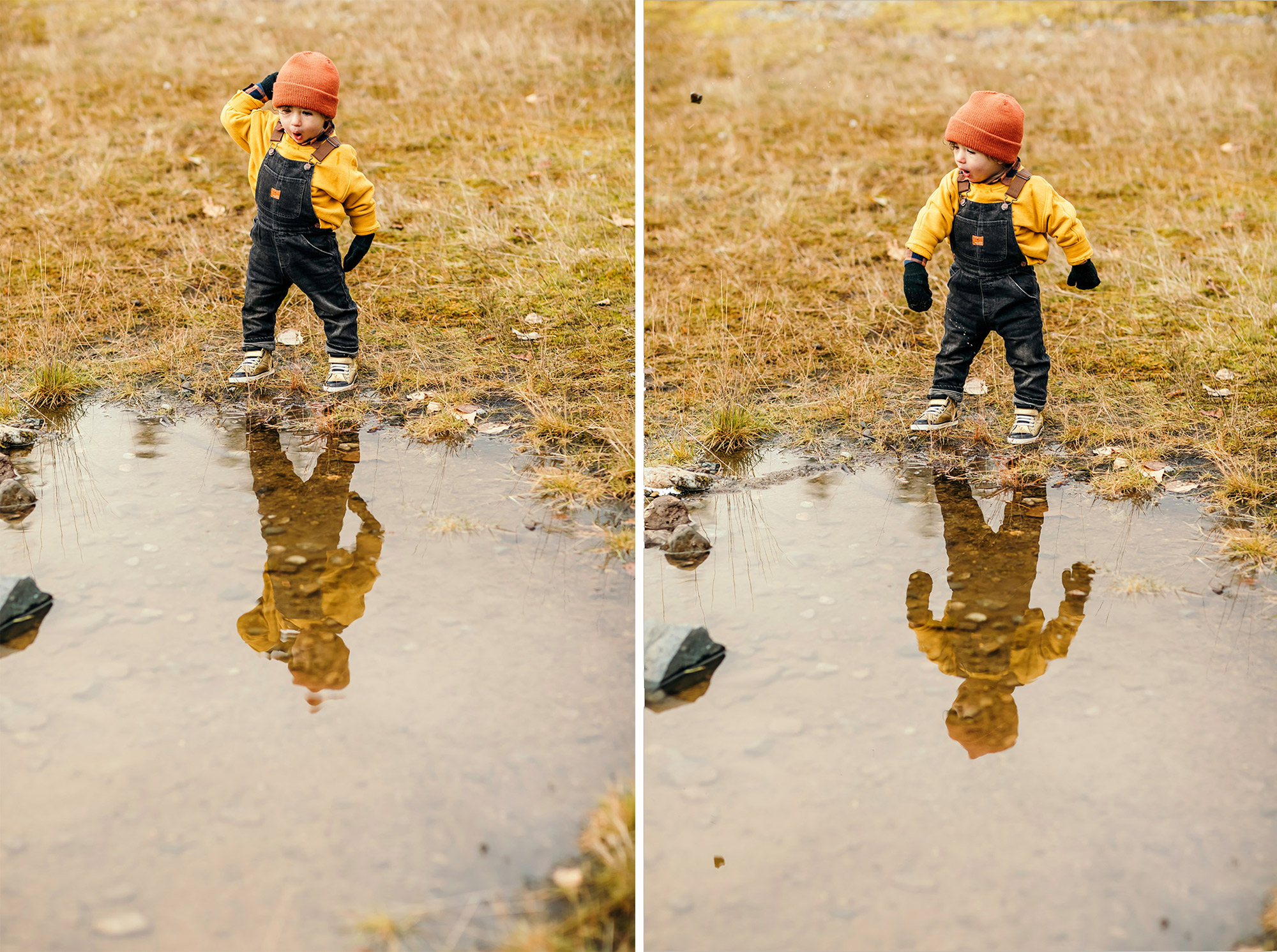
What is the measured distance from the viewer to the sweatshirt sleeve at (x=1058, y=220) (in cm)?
413

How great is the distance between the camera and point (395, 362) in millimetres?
4871

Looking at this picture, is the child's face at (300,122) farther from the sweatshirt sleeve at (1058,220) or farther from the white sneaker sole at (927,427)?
the sweatshirt sleeve at (1058,220)

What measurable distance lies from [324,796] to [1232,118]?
10130 mm

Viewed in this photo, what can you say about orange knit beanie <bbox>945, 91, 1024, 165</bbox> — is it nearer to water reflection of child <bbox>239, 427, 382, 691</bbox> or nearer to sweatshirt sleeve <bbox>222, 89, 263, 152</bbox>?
water reflection of child <bbox>239, 427, 382, 691</bbox>

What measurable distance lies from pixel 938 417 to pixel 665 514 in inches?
59.7

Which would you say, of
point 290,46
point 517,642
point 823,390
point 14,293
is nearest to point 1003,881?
point 517,642

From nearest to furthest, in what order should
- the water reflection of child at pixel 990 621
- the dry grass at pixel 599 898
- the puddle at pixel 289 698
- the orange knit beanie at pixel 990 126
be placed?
1. the dry grass at pixel 599 898
2. the puddle at pixel 289 698
3. the water reflection of child at pixel 990 621
4. the orange knit beanie at pixel 990 126

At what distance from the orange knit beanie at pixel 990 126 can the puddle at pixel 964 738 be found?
1496 mm

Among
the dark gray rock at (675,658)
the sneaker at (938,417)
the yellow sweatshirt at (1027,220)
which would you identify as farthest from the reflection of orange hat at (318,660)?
the yellow sweatshirt at (1027,220)

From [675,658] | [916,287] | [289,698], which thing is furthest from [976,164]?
[289,698]

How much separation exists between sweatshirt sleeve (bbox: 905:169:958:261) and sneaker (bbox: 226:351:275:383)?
120 inches

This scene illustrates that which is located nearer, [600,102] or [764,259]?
[764,259]

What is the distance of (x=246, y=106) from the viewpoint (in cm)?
448

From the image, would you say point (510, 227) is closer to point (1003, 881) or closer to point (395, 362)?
point (395, 362)
